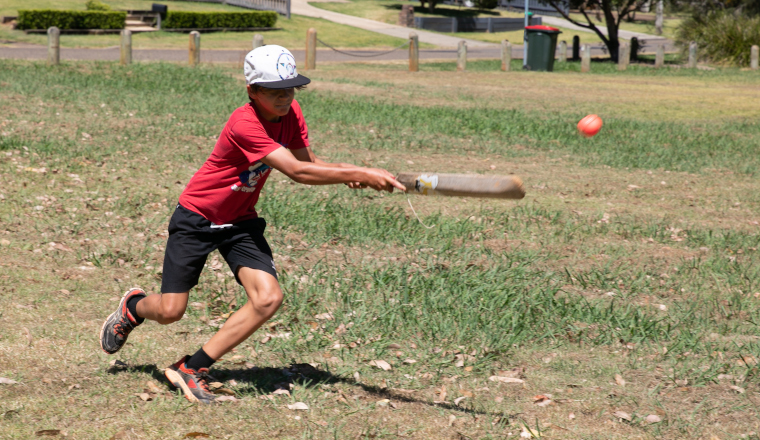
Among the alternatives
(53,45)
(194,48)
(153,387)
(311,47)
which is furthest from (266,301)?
(311,47)

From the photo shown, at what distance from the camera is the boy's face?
4.32m

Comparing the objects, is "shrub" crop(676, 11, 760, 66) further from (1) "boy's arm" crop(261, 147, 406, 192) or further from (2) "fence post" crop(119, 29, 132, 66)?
(1) "boy's arm" crop(261, 147, 406, 192)

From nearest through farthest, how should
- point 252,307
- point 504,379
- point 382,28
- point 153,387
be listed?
1. point 252,307
2. point 153,387
3. point 504,379
4. point 382,28

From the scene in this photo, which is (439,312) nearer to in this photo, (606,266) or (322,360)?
(322,360)

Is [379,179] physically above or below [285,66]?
below

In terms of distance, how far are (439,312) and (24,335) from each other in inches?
118

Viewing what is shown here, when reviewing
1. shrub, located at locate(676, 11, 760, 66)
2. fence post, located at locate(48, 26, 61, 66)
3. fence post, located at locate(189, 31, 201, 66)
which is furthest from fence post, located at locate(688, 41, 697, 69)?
fence post, located at locate(48, 26, 61, 66)

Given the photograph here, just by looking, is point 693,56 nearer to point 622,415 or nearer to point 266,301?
point 622,415

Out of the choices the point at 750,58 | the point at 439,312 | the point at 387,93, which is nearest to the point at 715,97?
the point at 387,93

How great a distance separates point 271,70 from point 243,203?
2.74 ft

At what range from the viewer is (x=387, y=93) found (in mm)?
19938

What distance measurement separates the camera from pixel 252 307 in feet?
14.6

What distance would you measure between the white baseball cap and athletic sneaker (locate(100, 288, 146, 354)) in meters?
1.67

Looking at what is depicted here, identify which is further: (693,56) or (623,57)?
(693,56)
